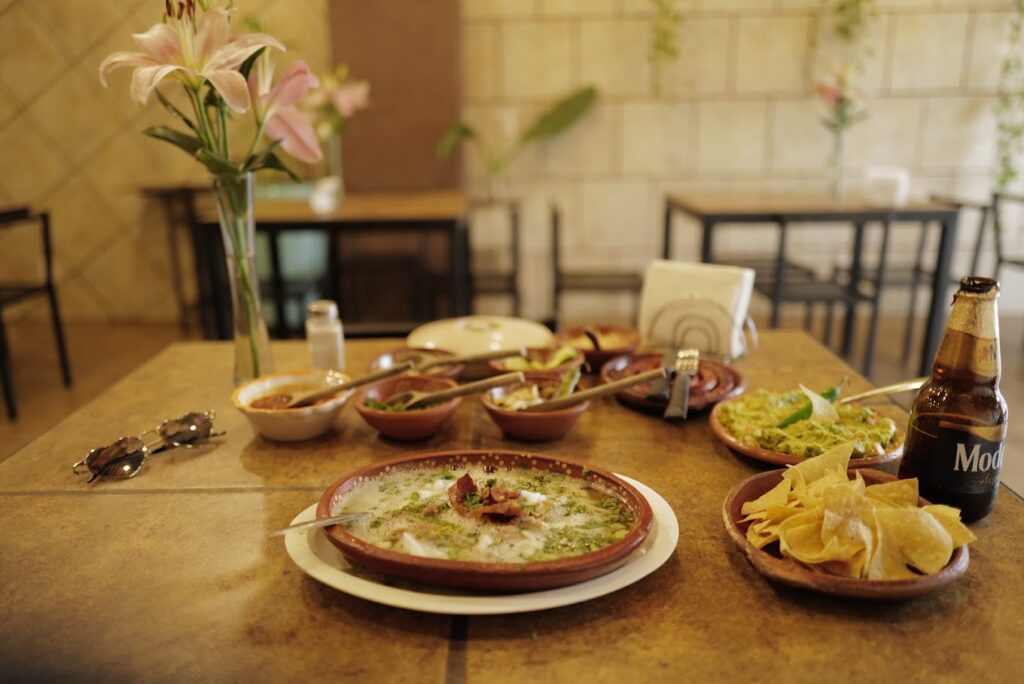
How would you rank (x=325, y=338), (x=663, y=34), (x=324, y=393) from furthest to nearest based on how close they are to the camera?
(x=663, y=34)
(x=325, y=338)
(x=324, y=393)

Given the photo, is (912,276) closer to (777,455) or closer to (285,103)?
(777,455)

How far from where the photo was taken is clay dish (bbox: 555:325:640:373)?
1.73m

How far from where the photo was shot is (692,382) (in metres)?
1.54

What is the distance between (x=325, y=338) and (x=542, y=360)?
0.46 metres

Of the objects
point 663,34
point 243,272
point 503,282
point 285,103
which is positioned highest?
point 663,34

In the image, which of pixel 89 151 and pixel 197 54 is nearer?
pixel 197 54

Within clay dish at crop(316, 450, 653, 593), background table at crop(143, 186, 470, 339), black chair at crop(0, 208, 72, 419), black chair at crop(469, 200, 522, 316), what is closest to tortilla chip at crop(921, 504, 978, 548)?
clay dish at crop(316, 450, 653, 593)

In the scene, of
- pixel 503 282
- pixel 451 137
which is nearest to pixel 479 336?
pixel 503 282

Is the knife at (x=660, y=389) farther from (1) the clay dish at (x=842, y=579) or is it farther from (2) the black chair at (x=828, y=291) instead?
(2) the black chair at (x=828, y=291)

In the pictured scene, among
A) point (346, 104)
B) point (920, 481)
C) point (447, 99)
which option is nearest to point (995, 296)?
point (920, 481)

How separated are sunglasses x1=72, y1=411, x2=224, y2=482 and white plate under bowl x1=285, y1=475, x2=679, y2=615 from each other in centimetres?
46

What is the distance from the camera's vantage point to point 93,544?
3.49ft

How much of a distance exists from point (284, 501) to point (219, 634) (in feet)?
1.05

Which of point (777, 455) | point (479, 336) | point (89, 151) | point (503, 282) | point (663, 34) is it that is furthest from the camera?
point (89, 151)
